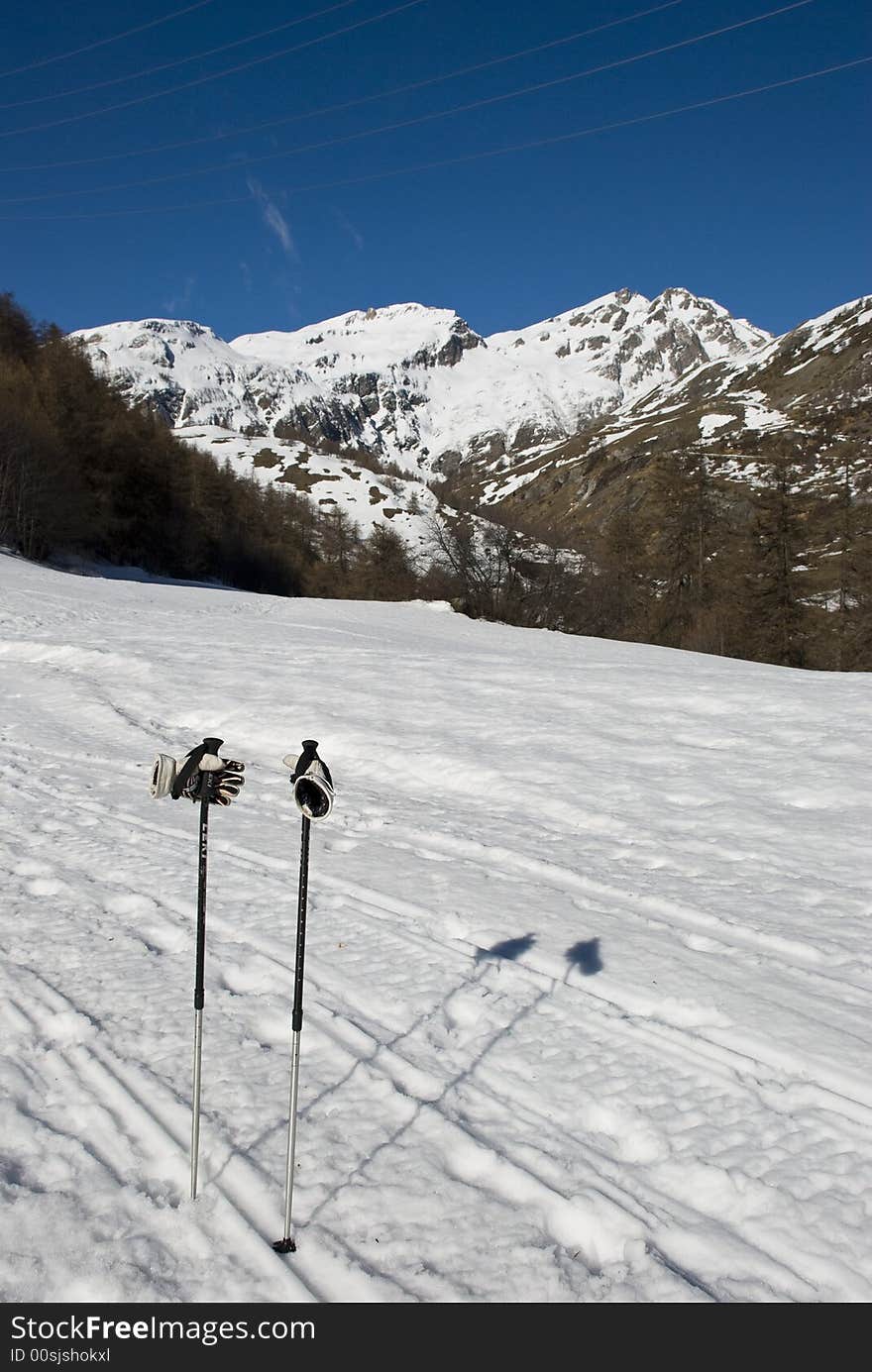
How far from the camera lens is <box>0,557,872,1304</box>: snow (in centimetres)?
266

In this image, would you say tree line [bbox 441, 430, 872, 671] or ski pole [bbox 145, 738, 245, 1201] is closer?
ski pole [bbox 145, 738, 245, 1201]

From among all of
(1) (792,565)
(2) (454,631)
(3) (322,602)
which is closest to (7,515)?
(3) (322,602)

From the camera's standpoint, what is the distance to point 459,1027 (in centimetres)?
388

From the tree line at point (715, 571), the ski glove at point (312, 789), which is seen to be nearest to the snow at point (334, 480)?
the tree line at point (715, 571)

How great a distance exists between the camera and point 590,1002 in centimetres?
411

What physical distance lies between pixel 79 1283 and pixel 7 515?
38.7 m

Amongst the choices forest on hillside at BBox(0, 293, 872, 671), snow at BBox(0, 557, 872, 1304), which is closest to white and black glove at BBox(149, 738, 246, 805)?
snow at BBox(0, 557, 872, 1304)

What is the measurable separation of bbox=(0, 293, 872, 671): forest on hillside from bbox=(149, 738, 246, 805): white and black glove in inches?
1223

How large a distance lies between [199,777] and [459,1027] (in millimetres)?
1867

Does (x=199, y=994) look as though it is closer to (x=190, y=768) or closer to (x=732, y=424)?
(x=190, y=768)

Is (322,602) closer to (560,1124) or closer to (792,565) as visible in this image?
(792,565)

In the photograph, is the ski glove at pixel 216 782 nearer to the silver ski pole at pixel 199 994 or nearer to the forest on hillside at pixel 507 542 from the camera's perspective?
the silver ski pole at pixel 199 994

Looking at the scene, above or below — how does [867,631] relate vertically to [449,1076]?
above

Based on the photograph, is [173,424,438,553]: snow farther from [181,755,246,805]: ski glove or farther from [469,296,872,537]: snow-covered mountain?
[181,755,246,805]: ski glove
